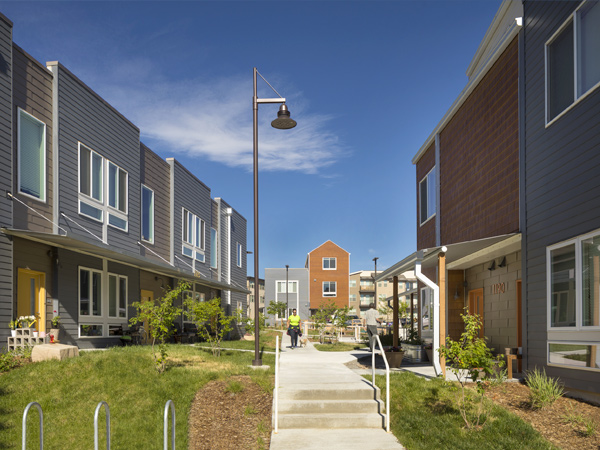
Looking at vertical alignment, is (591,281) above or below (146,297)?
above

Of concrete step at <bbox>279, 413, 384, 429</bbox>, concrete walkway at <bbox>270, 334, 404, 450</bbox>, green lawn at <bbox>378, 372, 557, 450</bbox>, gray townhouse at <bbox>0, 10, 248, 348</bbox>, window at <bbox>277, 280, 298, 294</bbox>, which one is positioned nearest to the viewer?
green lawn at <bbox>378, 372, 557, 450</bbox>

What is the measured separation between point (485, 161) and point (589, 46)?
5.46 meters

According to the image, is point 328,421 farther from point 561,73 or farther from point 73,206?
point 73,206

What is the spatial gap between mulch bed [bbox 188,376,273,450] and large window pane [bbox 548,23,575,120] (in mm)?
7490

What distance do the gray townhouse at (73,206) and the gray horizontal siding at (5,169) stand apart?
0.02 meters

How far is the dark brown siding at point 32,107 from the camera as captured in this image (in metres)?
13.2

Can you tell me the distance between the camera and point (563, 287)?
10320 millimetres

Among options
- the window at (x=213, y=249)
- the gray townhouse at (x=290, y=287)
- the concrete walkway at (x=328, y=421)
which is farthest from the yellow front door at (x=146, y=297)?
the gray townhouse at (x=290, y=287)

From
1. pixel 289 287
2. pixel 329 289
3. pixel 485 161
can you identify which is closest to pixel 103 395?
pixel 485 161

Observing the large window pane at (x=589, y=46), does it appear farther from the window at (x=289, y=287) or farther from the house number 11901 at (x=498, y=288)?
the window at (x=289, y=287)

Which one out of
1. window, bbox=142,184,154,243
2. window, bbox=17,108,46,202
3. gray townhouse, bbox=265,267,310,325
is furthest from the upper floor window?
gray townhouse, bbox=265,267,310,325

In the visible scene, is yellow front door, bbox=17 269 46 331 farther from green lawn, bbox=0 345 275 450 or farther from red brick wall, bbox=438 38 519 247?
red brick wall, bbox=438 38 519 247

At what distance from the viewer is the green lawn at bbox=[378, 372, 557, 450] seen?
7.53 meters

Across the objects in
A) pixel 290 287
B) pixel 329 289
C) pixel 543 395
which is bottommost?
pixel 329 289
